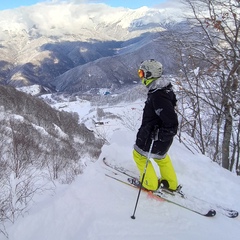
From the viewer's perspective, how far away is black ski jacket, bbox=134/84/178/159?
4375mm

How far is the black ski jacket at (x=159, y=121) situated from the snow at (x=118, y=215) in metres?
0.80

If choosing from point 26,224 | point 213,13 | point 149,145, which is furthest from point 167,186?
point 213,13

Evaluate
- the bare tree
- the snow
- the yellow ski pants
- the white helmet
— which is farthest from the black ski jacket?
the bare tree

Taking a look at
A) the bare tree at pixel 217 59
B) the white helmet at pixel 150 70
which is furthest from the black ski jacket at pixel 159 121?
the bare tree at pixel 217 59

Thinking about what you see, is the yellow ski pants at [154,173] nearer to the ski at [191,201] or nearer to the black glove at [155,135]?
the ski at [191,201]

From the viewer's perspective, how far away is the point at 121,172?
18.4 ft

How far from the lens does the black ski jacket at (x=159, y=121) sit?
4375mm

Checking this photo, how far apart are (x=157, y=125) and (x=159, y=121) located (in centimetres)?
9

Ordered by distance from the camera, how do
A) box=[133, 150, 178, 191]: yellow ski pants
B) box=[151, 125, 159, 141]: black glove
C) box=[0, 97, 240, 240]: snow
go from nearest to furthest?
Answer: box=[0, 97, 240, 240]: snow → box=[151, 125, 159, 141]: black glove → box=[133, 150, 178, 191]: yellow ski pants

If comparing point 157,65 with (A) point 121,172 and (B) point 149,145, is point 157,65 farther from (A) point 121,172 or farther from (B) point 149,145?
(A) point 121,172

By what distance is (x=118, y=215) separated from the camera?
4.10 metres

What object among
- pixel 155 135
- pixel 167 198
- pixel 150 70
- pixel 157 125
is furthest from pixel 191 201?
pixel 150 70

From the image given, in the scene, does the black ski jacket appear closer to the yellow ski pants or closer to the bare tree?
the yellow ski pants

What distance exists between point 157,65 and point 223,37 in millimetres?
4322
